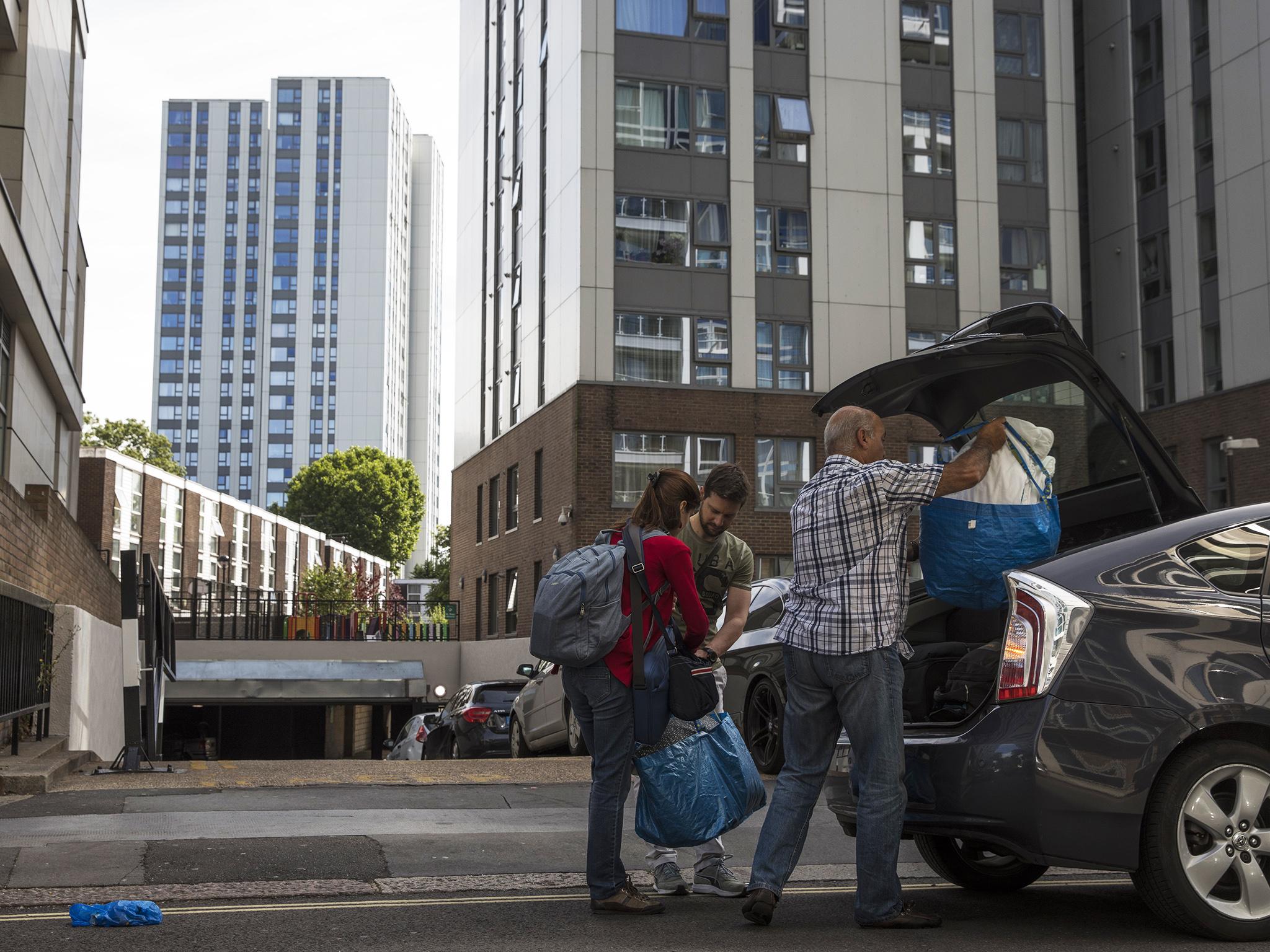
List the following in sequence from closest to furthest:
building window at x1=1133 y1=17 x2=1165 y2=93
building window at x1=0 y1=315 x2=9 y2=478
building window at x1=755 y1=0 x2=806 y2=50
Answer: building window at x1=0 y1=315 x2=9 y2=478 → building window at x1=755 y1=0 x2=806 y2=50 → building window at x1=1133 y1=17 x2=1165 y2=93

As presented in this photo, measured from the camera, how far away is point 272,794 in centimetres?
938

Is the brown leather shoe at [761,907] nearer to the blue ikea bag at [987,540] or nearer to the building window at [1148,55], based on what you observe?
the blue ikea bag at [987,540]

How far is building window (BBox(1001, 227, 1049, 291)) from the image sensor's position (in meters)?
35.0

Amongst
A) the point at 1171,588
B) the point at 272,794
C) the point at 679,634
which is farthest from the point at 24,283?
the point at 1171,588

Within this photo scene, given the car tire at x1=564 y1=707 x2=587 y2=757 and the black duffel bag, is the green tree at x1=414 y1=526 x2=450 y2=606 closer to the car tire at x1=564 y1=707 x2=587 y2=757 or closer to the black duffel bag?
the car tire at x1=564 y1=707 x2=587 y2=757

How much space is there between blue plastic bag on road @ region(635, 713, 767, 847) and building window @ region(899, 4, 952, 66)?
3218 cm

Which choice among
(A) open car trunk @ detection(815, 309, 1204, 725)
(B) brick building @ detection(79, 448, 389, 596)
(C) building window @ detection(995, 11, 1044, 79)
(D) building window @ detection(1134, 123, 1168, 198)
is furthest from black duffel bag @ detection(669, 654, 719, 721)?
(B) brick building @ detection(79, 448, 389, 596)

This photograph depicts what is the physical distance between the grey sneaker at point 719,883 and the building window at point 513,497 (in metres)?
31.3

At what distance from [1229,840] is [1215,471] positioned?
29867 millimetres

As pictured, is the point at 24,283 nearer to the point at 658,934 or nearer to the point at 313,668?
the point at 658,934

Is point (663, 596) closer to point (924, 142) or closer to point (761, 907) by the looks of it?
point (761, 907)

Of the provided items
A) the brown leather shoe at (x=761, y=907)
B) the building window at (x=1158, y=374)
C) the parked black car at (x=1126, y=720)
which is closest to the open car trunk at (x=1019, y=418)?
the parked black car at (x=1126, y=720)

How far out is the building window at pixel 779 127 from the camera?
1330 inches

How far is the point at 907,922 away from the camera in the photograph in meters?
4.90
